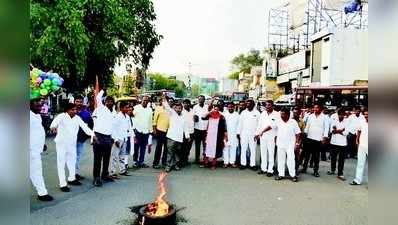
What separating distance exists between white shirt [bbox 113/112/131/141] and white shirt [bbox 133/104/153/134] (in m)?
0.99

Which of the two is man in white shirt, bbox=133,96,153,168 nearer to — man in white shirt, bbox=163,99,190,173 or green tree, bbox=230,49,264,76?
man in white shirt, bbox=163,99,190,173

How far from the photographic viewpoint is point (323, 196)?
836 centimetres

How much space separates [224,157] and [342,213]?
5032 mm

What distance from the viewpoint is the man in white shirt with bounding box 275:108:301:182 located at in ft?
32.4

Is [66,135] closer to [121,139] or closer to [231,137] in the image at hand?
[121,139]

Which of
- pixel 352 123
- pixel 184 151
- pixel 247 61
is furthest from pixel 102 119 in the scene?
pixel 247 61

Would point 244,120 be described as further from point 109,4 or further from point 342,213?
point 109,4

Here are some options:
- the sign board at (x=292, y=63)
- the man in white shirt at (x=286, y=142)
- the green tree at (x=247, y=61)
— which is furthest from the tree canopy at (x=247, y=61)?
the man in white shirt at (x=286, y=142)

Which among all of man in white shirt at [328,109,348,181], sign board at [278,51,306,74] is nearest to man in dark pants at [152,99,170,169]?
man in white shirt at [328,109,348,181]

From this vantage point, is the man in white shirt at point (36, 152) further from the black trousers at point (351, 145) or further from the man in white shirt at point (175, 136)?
the black trousers at point (351, 145)

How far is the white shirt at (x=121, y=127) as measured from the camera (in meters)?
9.28

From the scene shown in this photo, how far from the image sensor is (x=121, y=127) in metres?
9.49
